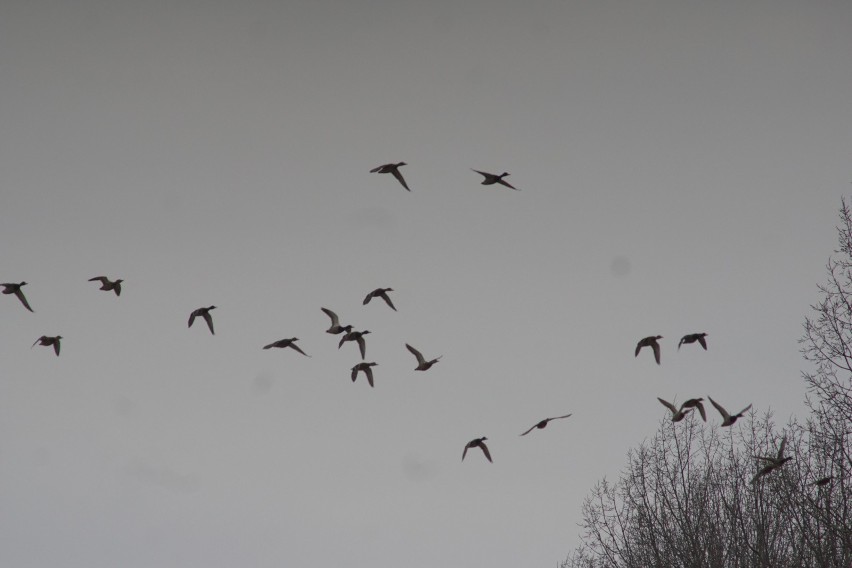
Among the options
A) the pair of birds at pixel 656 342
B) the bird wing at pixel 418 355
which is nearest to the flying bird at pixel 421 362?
the bird wing at pixel 418 355

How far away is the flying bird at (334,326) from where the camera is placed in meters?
14.6

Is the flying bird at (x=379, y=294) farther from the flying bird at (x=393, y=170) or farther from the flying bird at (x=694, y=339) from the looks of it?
the flying bird at (x=694, y=339)

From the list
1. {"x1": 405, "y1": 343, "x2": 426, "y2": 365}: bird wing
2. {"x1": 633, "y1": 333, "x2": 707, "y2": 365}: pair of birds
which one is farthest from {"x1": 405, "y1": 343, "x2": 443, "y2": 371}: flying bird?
{"x1": 633, "y1": 333, "x2": 707, "y2": 365}: pair of birds

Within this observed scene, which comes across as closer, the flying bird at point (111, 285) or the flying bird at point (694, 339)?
the flying bird at point (694, 339)

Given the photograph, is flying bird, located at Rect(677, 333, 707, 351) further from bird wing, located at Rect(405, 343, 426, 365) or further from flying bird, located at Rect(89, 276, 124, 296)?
flying bird, located at Rect(89, 276, 124, 296)

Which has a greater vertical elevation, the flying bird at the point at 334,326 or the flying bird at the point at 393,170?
the flying bird at the point at 393,170

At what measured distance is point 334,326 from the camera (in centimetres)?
1499

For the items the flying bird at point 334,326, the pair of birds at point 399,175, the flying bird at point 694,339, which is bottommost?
the flying bird at point 694,339

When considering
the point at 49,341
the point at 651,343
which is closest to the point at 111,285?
the point at 49,341

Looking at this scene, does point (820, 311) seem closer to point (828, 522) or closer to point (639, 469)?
point (828, 522)

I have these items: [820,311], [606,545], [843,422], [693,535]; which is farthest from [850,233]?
[606,545]

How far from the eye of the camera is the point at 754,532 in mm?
24703

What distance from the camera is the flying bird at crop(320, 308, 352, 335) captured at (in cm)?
1457

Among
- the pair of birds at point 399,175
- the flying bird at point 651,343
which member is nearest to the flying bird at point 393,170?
the pair of birds at point 399,175
